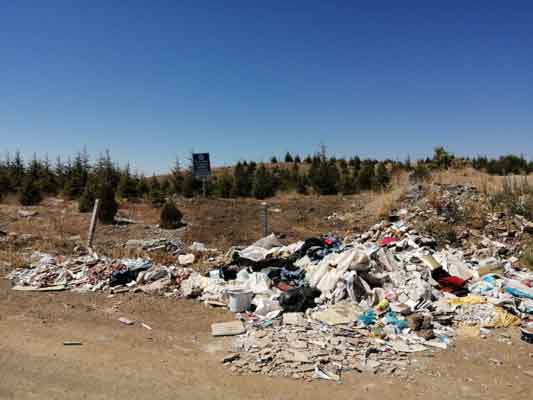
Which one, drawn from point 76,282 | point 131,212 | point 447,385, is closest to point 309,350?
point 447,385

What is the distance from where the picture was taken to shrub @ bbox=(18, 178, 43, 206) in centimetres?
1694

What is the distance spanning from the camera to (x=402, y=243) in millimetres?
7711

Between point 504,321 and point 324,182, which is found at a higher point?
point 324,182

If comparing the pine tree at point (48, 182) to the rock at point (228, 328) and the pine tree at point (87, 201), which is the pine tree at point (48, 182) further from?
the rock at point (228, 328)

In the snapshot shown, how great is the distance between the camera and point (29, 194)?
17.0 metres

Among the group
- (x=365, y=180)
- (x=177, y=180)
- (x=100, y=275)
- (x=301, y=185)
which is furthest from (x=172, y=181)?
(x=100, y=275)

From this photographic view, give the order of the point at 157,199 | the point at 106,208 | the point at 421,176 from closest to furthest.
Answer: the point at 106,208 < the point at 421,176 < the point at 157,199

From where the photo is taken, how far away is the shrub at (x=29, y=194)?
16.9 m

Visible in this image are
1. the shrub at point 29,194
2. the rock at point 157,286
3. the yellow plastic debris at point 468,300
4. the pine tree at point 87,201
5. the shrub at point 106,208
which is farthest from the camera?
the shrub at point 29,194

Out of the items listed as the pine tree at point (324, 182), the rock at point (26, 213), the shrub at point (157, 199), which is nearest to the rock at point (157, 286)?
the rock at point (26, 213)

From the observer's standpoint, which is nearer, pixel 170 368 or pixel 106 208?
pixel 170 368

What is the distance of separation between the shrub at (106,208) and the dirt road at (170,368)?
29.3ft

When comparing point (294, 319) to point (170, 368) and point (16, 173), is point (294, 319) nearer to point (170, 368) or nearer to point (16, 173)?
point (170, 368)

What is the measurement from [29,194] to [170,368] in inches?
645
